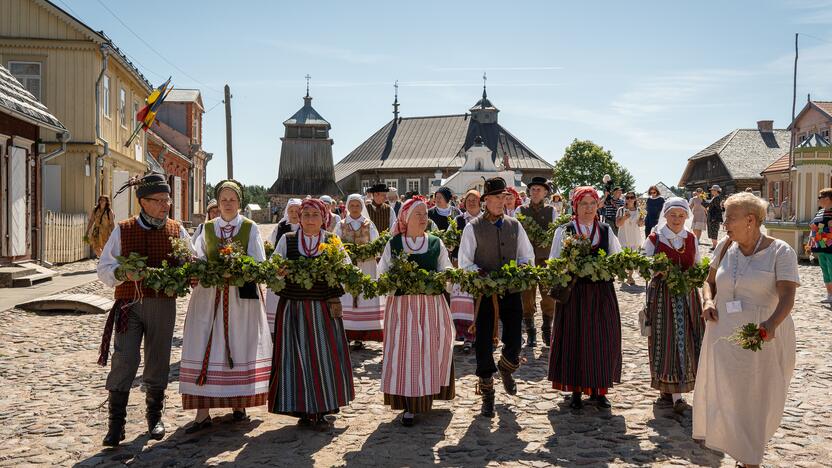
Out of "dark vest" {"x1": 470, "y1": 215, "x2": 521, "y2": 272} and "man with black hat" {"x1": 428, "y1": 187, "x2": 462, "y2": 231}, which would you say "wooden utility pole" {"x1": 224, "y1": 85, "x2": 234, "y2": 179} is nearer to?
"man with black hat" {"x1": 428, "y1": 187, "x2": 462, "y2": 231}

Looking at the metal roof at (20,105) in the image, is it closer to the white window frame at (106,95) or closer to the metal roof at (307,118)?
the white window frame at (106,95)

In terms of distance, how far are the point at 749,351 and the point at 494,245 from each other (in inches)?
93.5

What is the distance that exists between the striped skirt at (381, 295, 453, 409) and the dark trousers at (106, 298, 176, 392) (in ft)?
5.72

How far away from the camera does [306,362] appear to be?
19.0 feet

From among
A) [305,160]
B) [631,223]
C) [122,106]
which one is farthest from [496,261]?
[305,160]

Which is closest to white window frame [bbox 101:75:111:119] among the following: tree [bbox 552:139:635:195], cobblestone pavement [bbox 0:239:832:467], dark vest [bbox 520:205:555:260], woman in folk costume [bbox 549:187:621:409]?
cobblestone pavement [bbox 0:239:832:467]

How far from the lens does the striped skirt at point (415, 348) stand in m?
6.08

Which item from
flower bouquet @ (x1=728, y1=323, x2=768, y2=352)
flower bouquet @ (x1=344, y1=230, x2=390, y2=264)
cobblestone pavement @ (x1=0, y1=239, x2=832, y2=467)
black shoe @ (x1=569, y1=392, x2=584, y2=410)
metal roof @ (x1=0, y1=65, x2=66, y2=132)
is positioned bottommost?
cobblestone pavement @ (x1=0, y1=239, x2=832, y2=467)

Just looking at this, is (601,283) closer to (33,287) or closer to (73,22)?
(33,287)

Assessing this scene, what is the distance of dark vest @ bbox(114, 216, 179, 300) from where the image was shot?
5480 millimetres

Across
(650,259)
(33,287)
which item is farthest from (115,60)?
(650,259)

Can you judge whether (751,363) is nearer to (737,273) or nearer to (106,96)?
(737,273)

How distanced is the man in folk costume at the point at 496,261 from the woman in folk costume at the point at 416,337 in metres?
0.30

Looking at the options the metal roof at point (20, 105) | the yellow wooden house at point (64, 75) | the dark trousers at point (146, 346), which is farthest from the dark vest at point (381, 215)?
the yellow wooden house at point (64, 75)
